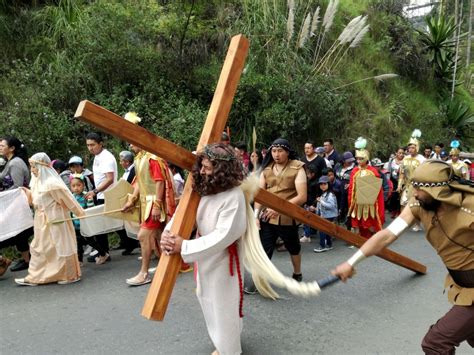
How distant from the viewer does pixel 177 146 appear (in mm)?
2883

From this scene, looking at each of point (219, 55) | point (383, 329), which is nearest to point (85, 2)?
point (219, 55)

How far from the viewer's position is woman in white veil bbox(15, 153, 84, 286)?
5113 mm

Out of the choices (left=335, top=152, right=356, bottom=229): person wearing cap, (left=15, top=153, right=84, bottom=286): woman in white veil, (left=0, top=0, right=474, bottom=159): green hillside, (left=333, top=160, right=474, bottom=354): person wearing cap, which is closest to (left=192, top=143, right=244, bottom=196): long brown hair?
(left=333, top=160, right=474, bottom=354): person wearing cap

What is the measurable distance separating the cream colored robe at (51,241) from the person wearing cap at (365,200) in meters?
4.14

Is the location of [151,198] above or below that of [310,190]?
above

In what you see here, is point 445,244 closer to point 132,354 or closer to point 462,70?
point 132,354

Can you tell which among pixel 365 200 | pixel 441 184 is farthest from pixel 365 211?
pixel 441 184

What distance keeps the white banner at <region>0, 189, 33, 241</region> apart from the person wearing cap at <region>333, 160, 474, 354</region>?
14.7 feet

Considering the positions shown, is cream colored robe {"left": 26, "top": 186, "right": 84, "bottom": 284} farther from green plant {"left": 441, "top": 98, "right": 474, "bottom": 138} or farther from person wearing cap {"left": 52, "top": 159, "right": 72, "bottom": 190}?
green plant {"left": 441, "top": 98, "right": 474, "bottom": 138}

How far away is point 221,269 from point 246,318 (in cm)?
126

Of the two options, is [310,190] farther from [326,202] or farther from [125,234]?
[125,234]

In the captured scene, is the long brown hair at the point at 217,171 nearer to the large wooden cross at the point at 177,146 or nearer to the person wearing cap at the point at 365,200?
the large wooden cross at the point at 177,146

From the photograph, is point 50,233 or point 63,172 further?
point 63,172

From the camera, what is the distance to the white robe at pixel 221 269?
295cm
